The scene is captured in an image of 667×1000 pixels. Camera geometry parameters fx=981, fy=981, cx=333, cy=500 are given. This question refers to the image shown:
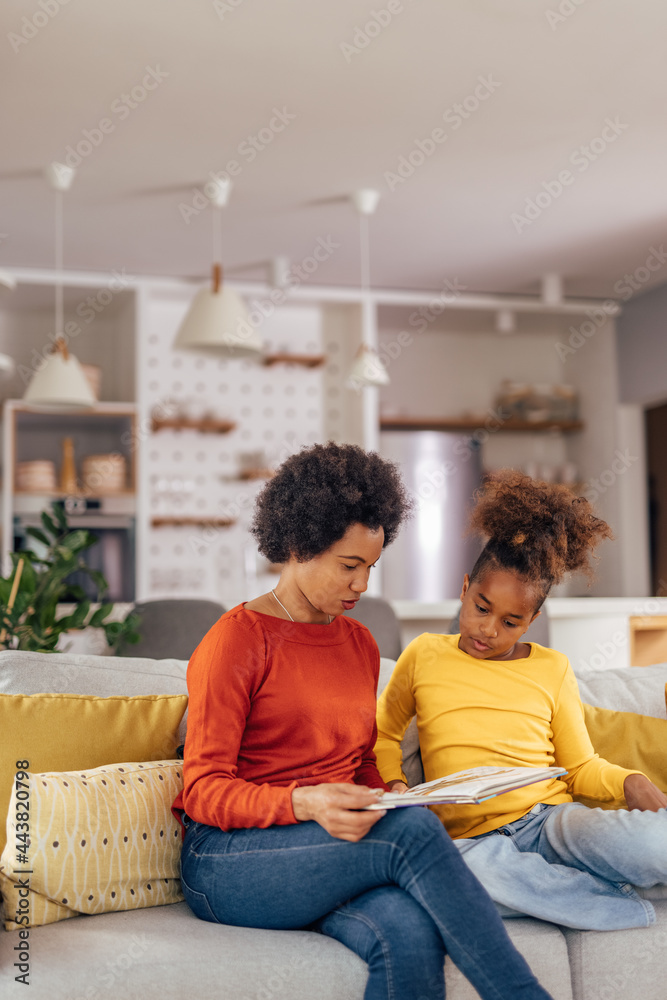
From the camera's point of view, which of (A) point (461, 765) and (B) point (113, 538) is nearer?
(A) point (461, 765)

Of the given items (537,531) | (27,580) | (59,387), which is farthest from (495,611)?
(59,387)

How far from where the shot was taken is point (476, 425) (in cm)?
648

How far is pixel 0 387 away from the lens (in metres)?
5.77

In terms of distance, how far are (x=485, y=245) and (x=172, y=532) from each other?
245 centimetres

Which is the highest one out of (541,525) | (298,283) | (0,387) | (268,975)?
(298,283)

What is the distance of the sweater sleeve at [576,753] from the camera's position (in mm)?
1910

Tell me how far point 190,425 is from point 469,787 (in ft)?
15.0

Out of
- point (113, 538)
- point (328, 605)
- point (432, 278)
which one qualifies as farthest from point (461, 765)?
point (432, 278)

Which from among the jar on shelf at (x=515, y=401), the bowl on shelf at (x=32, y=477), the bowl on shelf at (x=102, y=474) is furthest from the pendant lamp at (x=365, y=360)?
the jar on shelf at (x=515, y=401)

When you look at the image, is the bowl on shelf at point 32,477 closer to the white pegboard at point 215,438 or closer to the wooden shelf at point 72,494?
the wooden shelf at point 72,494

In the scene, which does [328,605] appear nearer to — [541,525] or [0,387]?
[541,525]

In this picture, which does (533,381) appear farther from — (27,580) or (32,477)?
(27,580)

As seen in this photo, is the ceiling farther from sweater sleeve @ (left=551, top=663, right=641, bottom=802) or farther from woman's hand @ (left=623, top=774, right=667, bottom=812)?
woman's hand @ (left=623, top=774, right=667, bottom=812)

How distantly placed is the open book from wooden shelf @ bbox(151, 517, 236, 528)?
4.27m
